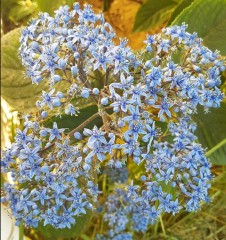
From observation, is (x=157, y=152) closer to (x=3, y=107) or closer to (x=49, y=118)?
(x=49, y=118)

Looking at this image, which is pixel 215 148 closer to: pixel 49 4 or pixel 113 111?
pixel 113 111

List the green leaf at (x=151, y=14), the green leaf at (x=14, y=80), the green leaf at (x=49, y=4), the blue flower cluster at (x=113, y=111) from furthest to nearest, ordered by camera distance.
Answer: the green leaf at (x=151, y=14), the green leaf at (x=14, y=80), the green leaf at (x=49, y=4), the blue flower cluster at (x=113, y=111)

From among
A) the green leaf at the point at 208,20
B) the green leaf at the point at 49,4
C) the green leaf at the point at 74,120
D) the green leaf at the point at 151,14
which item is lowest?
the green leaf at the point at 74,120

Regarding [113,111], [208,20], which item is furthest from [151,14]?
[113,111]

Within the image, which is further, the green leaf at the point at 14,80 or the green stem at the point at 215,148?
the green leaf at the point at 14,80

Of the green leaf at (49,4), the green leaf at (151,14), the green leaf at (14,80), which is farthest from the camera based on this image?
the green leaf at (151,14)

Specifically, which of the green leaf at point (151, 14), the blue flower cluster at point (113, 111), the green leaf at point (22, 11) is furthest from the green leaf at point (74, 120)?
the green leaf at point (151, 14)

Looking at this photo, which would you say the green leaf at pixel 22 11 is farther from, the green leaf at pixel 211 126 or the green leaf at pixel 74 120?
the green leaf at pixel 211 126
